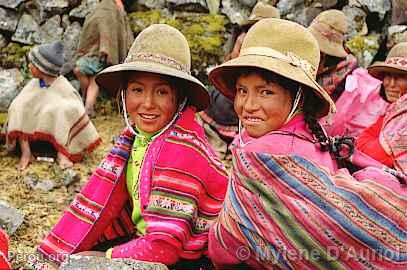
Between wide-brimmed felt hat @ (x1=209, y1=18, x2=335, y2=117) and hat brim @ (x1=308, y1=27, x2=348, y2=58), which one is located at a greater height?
wide-brimmed felt hat @ (x1=209, y1=18, x2=335, y2=117)

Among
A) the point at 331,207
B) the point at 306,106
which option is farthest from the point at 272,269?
the point at 306,106

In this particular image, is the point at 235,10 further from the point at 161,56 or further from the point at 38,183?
the point at 161,56

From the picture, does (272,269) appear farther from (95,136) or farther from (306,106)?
(95,136)

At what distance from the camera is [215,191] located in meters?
2.84

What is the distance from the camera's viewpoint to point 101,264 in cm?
222

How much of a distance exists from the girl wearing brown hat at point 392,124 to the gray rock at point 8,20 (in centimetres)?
515

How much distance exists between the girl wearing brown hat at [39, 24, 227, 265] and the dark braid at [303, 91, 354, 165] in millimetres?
629

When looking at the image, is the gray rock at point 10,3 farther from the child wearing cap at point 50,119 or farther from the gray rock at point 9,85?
the child wearing cap at point 50,119

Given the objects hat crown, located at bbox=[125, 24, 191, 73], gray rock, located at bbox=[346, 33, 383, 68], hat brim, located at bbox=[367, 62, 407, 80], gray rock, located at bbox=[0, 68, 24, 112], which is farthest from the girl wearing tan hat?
gray rock, located at bbox=[0, 68, 24, 112]

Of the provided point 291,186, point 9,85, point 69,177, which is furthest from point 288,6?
point 291,186

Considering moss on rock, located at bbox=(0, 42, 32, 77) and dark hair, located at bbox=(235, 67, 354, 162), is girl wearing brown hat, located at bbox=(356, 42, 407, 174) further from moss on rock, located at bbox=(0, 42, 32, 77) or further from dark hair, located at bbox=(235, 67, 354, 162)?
moss on rock, located at bbox=(0, 42, 32, 77)

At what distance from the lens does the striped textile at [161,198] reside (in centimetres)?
261

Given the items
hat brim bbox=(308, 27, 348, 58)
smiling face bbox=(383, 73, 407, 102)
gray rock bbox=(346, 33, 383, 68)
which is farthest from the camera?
gray rock bbox=(346, 33, 383, 68)

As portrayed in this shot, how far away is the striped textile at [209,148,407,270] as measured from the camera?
199 centimetres
